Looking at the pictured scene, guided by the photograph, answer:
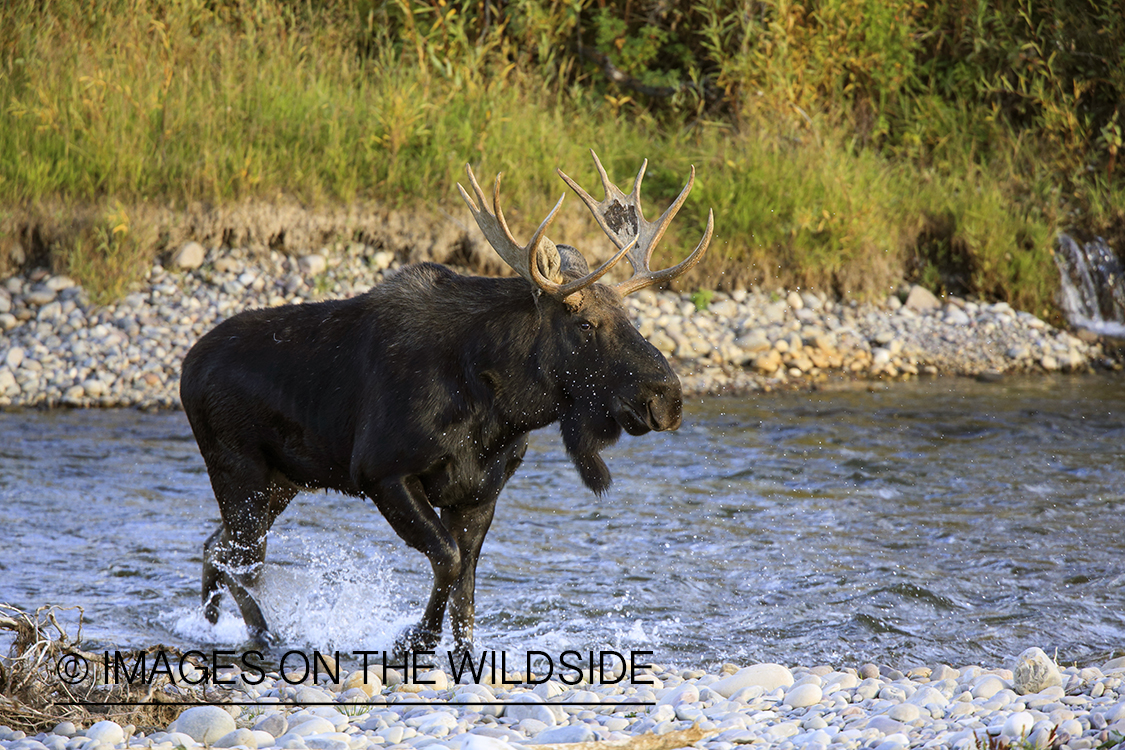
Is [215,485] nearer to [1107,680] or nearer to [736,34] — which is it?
[1107,680]

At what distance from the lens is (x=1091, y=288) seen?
38.8 feet

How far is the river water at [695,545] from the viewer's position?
4.73 m

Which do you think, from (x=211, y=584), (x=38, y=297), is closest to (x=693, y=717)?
→ (x=211, y=584)

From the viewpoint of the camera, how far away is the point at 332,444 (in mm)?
4598

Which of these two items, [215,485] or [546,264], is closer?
[546,264]

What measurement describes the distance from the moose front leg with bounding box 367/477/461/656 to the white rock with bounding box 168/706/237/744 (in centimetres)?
116

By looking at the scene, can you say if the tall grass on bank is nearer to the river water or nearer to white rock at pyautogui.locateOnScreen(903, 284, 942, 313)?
white rock at pyautogui.locateOnScreen(903, 284, 942, 313)

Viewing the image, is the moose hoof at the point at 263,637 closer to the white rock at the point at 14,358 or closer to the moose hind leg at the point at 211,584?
the moose hind leg at the point at 211,584

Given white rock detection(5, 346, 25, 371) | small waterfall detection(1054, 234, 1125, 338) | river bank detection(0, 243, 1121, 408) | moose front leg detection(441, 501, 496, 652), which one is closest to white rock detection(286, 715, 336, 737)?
moose front leg detection(441, 501, 496, 652)

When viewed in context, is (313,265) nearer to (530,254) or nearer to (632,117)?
(632,117)

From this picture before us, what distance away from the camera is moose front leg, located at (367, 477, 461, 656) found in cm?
430

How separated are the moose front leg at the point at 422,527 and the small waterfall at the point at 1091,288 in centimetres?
924

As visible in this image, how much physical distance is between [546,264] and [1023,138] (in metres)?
10.3

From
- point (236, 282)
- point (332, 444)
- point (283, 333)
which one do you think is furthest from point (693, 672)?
point (236, 282)
